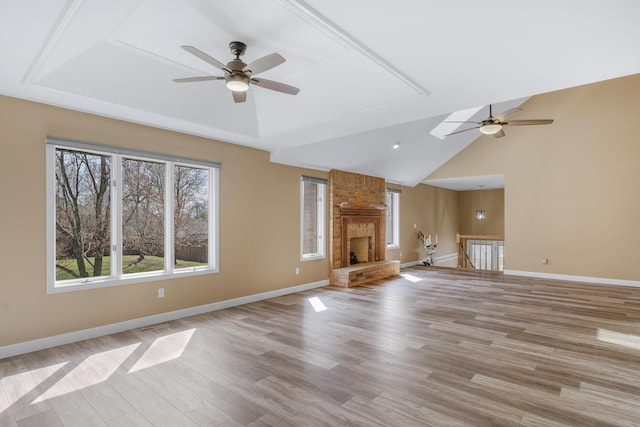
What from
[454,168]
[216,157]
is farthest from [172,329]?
[454,168]

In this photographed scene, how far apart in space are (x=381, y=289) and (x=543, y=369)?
361 cm

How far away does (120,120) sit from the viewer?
406 centimetres

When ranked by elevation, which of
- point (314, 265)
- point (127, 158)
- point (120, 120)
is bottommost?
point (314, 265)

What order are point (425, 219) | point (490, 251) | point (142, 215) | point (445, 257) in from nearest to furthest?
point (142, 215)
point (425, 219)
point (445, 257)
point (490, 251)

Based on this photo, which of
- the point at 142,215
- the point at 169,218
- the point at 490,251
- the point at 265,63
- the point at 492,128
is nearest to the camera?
the point at 265,63

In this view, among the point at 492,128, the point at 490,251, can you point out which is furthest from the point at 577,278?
the point at 490,251

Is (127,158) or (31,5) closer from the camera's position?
(31,5)

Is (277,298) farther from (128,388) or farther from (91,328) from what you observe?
(128,388)

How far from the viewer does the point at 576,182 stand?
7.13 meters

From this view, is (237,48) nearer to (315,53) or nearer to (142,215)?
(315,53)

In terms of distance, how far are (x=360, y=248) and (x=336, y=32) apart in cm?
625

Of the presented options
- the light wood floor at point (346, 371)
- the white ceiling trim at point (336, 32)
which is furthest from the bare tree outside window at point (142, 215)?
the white ceiling trim at point (336, 32)

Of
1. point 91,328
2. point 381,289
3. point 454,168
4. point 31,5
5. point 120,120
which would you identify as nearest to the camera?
point 31,5

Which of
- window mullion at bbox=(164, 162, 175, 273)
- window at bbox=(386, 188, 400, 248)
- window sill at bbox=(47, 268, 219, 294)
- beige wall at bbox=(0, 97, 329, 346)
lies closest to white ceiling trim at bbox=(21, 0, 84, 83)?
beige wall at bbox=(0, 97, 329, 346)
